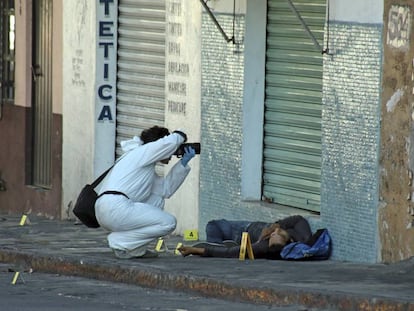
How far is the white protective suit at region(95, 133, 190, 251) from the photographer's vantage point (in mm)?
12797

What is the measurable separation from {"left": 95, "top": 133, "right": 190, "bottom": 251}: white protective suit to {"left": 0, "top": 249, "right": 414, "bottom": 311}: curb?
13.5 inches

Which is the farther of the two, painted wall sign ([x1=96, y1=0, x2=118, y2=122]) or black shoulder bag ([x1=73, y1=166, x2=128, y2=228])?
painted wall sign ([x1=96, y1=0, x2=118, y2=122])

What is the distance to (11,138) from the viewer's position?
19250mm

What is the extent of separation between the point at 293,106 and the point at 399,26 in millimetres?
2123

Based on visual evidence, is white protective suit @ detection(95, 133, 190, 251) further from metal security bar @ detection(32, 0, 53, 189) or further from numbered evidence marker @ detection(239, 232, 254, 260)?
metal security bar @ detection(32, 0, 53, 189)

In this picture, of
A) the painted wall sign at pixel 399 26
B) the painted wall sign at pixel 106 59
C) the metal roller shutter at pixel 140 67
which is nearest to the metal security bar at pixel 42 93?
the painted wall sign at pixel 106 59

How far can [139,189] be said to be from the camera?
42.4ft

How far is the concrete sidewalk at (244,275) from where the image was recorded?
10.8 meters

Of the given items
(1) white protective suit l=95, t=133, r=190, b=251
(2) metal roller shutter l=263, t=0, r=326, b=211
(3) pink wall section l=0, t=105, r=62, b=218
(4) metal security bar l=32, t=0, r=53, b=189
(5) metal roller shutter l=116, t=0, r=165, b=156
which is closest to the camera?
(1) white protective suit l=95, t=133, r=190, b=251

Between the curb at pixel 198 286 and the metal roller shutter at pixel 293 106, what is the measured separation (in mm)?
2142

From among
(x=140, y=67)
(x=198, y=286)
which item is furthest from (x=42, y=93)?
(x=198, y=286)

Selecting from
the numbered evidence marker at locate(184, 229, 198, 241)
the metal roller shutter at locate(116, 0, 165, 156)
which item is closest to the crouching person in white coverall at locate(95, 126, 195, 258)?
the numbered evidence marker at locate(184, 229, 198, 241)

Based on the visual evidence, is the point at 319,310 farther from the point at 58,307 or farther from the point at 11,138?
the point at 11,138

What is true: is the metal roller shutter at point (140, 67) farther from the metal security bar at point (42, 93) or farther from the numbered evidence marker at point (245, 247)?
the numbered evidence marker at point (245, 247)
